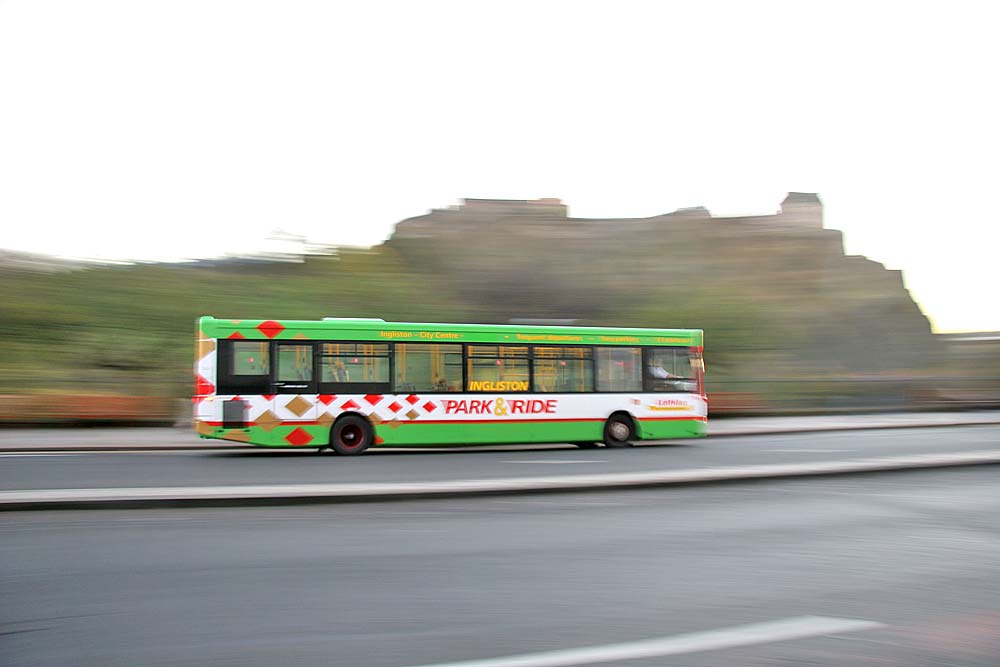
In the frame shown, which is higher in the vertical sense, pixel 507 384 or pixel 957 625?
pixel 507 384

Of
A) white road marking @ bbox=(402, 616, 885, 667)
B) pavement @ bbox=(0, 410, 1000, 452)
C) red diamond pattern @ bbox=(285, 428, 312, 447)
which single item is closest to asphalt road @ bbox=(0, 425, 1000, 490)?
red diamond pattern @ bbox=(285, 428, 312, 447)

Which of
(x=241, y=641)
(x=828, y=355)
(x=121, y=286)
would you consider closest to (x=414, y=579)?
(x=241, y=641)

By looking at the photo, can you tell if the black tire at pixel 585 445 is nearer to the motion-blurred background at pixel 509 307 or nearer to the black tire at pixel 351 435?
the motion-blurred background at pixel 509 307

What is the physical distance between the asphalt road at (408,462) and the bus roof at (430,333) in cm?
239

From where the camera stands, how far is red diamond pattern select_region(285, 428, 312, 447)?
53.7 feet

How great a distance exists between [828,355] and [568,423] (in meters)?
27.4

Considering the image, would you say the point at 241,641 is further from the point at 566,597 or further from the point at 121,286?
the point at 121,286

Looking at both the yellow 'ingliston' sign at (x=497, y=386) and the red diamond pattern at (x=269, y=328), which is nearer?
the red diamond pattern at (x=269, y=328)

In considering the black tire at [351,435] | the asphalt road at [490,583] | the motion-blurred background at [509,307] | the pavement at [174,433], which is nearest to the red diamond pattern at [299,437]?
the black tire at [351,435]

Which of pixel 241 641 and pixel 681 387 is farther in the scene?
pixel 681 387

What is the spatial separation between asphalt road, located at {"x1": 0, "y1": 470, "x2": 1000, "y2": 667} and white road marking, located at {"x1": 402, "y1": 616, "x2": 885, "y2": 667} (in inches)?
0.9

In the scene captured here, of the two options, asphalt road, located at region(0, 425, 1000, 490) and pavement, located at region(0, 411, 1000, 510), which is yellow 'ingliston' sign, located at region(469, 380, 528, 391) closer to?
asphalt road, located at region(0, 425, 1000, 490)

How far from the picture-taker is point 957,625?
4.82 m

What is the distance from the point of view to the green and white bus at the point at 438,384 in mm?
16234
